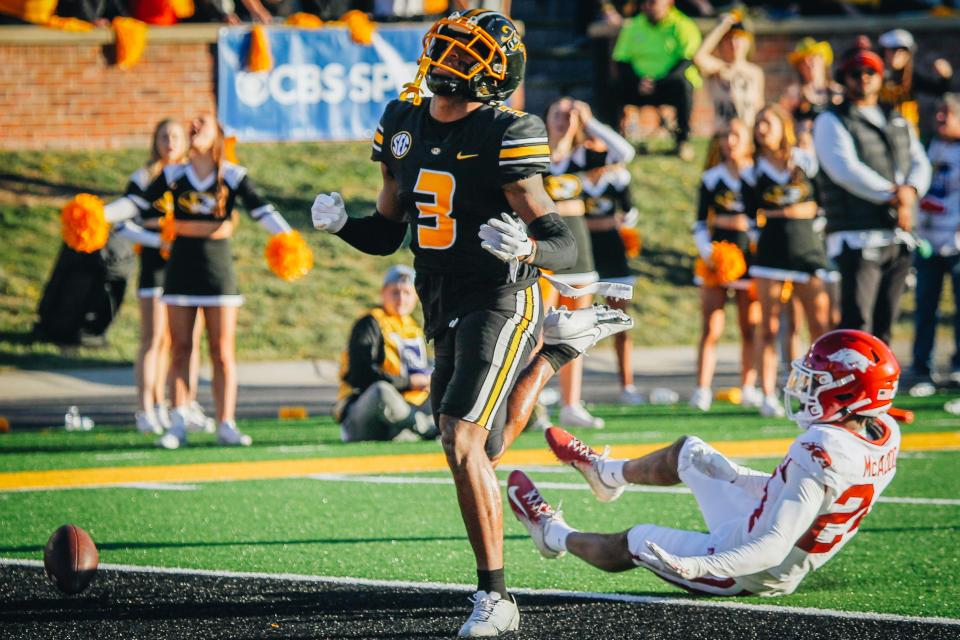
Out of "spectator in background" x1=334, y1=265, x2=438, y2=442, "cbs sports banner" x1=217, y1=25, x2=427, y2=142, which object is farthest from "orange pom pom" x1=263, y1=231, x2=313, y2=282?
"cbs sports banner" x1=217, y1=25, x2=427, y2=142

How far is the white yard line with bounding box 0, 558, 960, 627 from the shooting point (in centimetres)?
527

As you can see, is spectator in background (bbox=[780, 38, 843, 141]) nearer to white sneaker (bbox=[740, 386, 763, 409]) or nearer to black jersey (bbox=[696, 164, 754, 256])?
black jersey (bbox=[696, 164, 754, 256])

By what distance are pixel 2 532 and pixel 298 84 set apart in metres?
10.7

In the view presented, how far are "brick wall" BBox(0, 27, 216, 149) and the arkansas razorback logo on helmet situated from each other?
1326cm

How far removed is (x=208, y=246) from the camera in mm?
9648

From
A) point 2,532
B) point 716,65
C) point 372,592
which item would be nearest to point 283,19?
point 716,65

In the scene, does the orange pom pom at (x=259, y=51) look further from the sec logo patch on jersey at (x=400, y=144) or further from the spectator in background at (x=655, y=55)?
the sec logo patch on jersey at (x=400, y=144)

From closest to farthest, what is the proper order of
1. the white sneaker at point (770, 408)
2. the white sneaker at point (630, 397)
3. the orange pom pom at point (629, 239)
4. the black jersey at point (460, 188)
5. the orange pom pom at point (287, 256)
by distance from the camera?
the black jersey at point (460, 188) < the orange pom pom at point (287, 256) < the white sneaker at point (770, 408) < the white sneaker at point (630, 397) < the orange pom pom at point (629, 239)

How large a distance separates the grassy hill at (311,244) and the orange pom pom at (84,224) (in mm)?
4406

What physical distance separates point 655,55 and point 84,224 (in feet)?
29.8

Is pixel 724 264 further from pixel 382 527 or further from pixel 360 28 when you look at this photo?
pixel 360 28

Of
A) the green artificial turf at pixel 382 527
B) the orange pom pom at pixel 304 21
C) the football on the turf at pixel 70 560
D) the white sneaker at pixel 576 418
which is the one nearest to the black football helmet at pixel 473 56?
the green artificial turf at pixel 382 527

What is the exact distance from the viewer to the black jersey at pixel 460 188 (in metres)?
5.37

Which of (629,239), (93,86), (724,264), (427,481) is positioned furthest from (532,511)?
(93,86)
